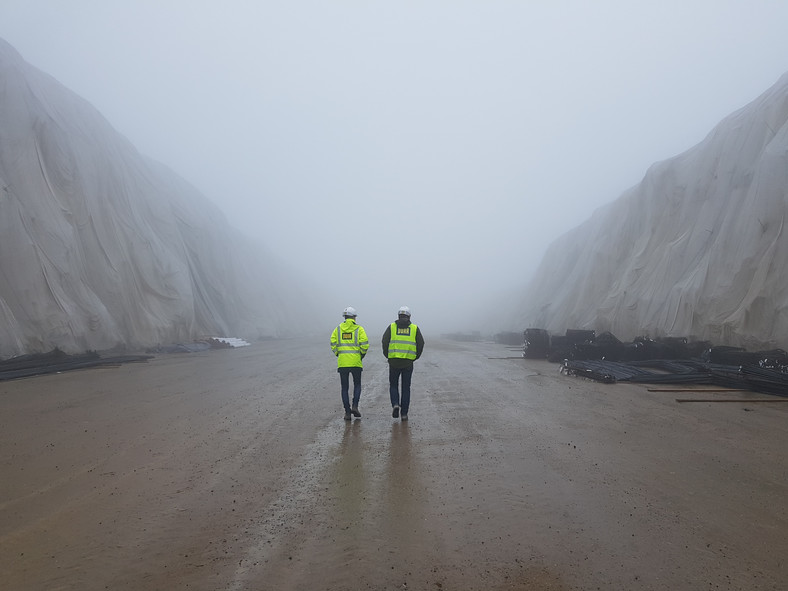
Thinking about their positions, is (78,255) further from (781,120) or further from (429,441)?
(781,120)

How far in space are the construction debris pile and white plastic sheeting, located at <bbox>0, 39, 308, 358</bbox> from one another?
63.8 ft

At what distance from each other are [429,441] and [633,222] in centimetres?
2915

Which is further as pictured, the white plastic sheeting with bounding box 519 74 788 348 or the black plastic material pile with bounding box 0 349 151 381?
the white plastic sheeting with bounding box 519 74 788 348

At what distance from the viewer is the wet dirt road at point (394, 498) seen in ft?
10.00

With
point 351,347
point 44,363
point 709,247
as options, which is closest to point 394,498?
point 351,347

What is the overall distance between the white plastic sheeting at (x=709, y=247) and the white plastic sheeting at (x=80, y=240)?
25.2 m

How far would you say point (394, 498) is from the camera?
166 inches

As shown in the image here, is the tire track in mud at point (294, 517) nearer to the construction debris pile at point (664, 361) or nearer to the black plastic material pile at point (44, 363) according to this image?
the construction debris pile at point (664, 361)

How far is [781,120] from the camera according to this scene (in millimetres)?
19125

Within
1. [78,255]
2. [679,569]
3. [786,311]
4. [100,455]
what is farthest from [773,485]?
[78,255]

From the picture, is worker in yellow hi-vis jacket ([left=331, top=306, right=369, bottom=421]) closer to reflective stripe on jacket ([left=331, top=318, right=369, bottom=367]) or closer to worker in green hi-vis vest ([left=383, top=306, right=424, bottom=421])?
reflective stripe on jacket ([left=331, top=318, right=369, bottom=367])

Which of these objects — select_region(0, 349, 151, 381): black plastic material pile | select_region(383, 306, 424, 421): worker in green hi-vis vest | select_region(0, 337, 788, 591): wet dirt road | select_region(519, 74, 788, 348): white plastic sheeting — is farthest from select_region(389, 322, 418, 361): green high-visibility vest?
select_region(519, 74, 788, 348): white plastic sheeting

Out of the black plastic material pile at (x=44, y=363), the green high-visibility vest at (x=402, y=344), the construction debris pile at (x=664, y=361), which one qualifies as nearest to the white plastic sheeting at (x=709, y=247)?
the construction debris pile at (x=664, y=361)

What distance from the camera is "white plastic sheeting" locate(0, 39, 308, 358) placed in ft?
61.7
